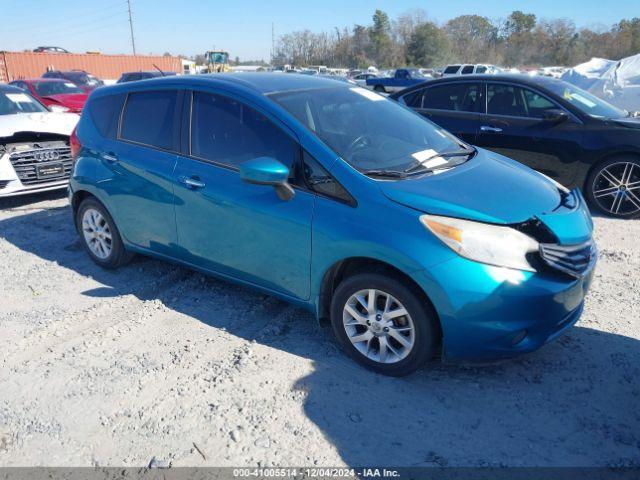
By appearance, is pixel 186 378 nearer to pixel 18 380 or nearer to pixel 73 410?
pixel 73 410

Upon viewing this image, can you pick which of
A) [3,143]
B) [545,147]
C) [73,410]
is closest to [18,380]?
[73,410]

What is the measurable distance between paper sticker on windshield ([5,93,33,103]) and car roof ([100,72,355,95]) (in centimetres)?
494

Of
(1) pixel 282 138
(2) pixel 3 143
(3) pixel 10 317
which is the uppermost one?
(1) pixel 282 138

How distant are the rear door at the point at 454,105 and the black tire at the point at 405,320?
A: 4390 mm

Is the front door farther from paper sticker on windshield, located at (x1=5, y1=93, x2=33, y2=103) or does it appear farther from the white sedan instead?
paper sticker on windshield, located at (x1=5, y1=93, x2=33, y2=103)

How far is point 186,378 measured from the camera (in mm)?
3229

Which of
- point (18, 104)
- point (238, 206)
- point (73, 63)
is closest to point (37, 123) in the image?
point (18, 104)

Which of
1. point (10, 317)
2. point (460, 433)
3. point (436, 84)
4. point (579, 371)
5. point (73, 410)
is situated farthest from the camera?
point (436, 84)

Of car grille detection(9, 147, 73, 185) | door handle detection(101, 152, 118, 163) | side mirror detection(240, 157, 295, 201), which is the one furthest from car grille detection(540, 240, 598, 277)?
car grille detection(9, 147, 73, 185)

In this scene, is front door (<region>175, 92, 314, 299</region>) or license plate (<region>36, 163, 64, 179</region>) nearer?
front door (<region>175, 92, 314, 299</region>)

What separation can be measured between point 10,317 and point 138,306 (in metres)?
0.95

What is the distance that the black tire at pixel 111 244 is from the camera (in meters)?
4.65

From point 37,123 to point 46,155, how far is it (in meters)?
0.60

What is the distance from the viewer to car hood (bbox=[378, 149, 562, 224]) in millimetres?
2941
